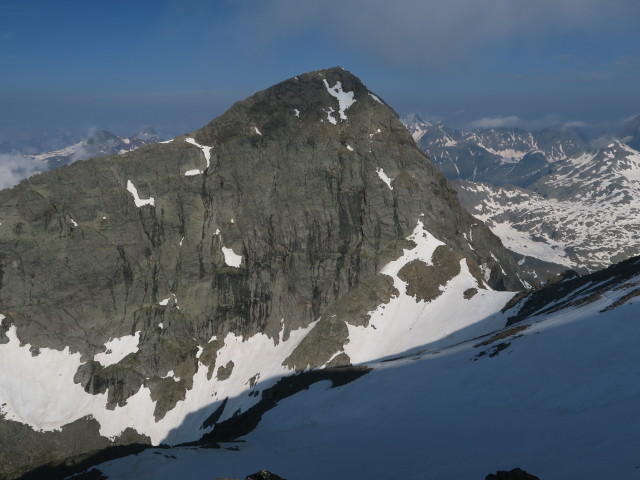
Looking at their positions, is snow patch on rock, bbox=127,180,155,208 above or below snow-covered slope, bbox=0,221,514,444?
above

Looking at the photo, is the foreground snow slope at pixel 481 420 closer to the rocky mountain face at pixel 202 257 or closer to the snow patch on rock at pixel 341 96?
the rocky mountain face at pixel 202 257

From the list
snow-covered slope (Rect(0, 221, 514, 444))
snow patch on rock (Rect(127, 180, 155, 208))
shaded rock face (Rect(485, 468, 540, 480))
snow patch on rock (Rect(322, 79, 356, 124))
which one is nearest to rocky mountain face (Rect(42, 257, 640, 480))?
shaded rock face (Rect(485, 468, 540, 480))

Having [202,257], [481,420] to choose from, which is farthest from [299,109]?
[481,420]

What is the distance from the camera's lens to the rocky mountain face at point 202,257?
106 meters

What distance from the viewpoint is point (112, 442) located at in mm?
100375

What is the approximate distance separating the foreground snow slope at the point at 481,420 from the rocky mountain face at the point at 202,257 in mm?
54500

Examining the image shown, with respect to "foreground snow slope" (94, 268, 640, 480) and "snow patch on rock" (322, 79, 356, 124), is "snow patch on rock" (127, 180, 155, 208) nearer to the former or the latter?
"snow patch on rock" (322, 79, 356, 124)

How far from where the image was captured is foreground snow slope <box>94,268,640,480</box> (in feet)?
78.7

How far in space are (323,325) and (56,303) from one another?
67.8 metres

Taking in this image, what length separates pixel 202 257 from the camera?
11831cm

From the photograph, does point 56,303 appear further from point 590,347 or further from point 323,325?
point 590,347

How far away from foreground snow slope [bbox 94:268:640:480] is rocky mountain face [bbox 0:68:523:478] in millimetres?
54500

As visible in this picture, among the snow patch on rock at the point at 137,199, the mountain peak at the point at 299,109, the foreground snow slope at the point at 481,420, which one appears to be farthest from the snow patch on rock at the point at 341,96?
the foreground snow slope at the point at 481,420


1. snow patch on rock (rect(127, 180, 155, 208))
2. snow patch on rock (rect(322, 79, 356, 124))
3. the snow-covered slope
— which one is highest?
snow patch on rock (rect(322, 79, 356, 124))
